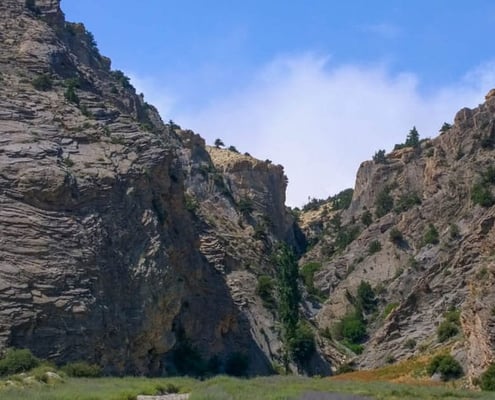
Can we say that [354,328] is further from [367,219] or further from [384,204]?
[367,219]

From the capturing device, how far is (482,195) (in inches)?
3093

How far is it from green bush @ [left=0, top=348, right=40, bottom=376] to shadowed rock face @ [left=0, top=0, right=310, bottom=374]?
1.63 m

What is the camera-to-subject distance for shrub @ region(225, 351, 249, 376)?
65.4m

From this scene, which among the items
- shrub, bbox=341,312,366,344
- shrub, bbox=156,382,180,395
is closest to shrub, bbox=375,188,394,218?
shrub, bbox=341,312,366,344

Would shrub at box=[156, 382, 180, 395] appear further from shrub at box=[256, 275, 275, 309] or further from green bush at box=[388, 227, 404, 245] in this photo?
green bush at box=[388, 227, 404, 245]

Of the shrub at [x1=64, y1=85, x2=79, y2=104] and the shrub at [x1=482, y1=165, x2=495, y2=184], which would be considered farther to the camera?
the shrub at [x1=482, y1=165, x2=495, y2=184]

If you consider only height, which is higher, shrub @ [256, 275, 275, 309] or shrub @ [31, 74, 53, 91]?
shrub @ [31, 74, 53, 91]

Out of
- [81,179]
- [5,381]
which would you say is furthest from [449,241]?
[5,381]

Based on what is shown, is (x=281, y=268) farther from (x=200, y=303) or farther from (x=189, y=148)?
(x=189, y=148)

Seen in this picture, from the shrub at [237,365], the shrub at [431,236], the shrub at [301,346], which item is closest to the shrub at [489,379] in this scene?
the shrub at [237,365]

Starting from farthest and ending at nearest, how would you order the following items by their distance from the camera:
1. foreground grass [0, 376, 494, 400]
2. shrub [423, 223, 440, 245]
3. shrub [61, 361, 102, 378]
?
shrub [423, 223, 440, 245] → shrub [61, 361, 102, 378] → foreground grass [0, 376, 494, 400]

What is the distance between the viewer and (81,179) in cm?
5769

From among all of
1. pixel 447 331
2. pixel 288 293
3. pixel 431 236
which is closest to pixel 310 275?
pixel 431 236

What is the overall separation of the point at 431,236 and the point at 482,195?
834cm
